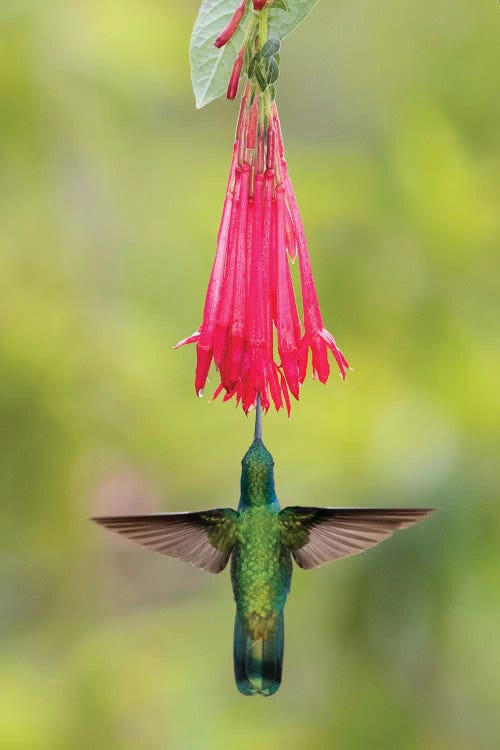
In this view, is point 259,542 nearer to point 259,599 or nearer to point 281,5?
point 259,599

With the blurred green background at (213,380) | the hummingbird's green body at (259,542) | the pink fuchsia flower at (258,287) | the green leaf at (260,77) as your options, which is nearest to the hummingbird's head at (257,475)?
the hummingbird's green body at (259,542)

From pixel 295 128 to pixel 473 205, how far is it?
117cm

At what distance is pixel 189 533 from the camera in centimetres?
146

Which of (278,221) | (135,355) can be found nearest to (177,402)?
(135,355)

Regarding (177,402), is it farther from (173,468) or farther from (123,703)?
(123,703)

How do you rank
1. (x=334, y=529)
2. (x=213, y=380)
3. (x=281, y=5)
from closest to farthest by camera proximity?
(x=281, y=5) < (x=334, y=529) < (x=213, y=380)

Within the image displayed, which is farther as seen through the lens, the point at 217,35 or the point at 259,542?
the point at 259,542

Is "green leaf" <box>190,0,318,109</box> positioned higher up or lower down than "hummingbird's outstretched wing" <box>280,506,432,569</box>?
higher up

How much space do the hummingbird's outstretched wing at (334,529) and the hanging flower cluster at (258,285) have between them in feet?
0.63

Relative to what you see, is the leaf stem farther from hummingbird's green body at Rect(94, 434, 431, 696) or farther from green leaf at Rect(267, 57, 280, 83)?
hummingbird's green body at Rect(94, 434, 431, 696)

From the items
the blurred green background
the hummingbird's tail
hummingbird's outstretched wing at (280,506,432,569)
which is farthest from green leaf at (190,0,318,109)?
the blurred green background

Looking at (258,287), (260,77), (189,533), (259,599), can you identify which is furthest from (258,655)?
(260,77)

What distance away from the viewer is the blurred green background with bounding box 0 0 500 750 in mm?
2289

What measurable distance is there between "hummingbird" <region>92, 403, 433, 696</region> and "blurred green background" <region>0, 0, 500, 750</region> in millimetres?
651
